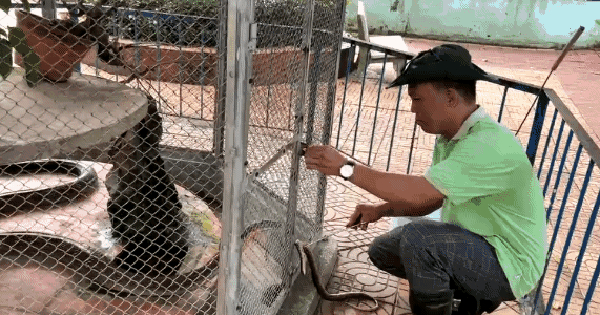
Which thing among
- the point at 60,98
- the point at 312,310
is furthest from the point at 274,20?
the point at 312,310

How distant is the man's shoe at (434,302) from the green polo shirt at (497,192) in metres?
0.29

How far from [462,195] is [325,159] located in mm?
621

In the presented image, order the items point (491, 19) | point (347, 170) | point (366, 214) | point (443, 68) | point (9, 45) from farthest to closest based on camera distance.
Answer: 1. point (491, 19)
2. point (366, 214)
3. point (347, 170)
4. point (443, 68)
5. point (9, 45)

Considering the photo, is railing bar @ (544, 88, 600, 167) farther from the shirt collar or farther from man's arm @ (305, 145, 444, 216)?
man's arm @ (305, 145, 444, 216)

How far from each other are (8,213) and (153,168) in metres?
1.41

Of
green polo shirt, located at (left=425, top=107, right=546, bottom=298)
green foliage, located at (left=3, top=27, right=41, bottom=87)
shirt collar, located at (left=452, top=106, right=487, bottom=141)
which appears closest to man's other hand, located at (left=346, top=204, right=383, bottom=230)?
green polo shirt, located at (left=425, top=107, right=546, bottom=298)

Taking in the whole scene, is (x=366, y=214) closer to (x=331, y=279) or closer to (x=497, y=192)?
(x=331, y=279)

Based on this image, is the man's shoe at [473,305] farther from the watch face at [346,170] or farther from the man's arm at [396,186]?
the watch face at [346,170]

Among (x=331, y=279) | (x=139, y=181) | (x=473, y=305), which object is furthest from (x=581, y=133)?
(x=139, y=181)

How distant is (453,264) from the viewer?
2533 mm

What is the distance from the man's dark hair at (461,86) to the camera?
7.74 feet

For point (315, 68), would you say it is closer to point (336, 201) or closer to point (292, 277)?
point (292, 277)

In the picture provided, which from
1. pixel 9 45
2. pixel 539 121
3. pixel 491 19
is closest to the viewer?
pixel 9 45

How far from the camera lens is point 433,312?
2592 mm
